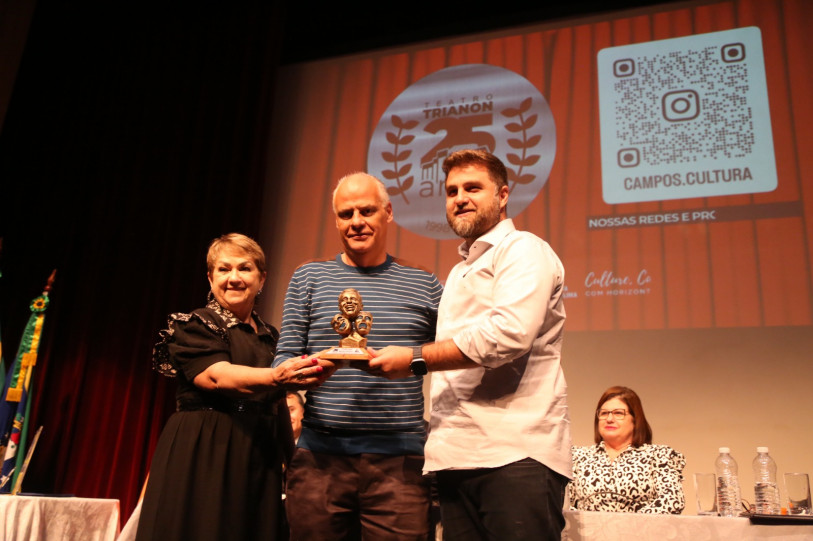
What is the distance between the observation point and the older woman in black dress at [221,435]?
6.29 ft

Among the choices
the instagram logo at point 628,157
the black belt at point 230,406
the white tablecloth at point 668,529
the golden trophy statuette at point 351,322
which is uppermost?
the instagram logo at point 628,157

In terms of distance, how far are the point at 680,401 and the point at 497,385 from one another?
9.24ft

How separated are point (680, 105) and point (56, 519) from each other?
4.07 meters

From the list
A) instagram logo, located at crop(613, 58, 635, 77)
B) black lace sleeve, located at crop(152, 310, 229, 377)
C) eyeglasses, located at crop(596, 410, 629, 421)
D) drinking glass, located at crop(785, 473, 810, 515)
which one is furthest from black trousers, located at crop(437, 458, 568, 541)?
instagram logo, located at crop(613, 58, 635, 77)

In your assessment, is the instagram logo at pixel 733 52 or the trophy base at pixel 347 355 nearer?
the trophy base at pixel 347 355

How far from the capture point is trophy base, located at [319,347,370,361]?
1579 millimetres

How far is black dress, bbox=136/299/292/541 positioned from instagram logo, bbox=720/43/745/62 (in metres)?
3.60

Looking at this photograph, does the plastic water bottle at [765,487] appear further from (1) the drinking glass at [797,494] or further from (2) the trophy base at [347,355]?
(2) the trophy base at [347,355]

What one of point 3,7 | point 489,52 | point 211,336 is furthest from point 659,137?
point 3,7

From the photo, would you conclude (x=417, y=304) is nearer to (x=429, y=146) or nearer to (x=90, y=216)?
(x=429, y=146)

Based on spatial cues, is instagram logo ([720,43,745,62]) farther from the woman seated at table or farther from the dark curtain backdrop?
the dark curtain backdrop

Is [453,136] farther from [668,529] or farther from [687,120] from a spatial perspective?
[668,529]

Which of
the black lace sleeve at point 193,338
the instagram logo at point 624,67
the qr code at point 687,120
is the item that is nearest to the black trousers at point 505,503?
the black lace sleeve at point 193,338

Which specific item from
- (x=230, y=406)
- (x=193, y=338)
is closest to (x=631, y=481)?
(x=230, y=406)
